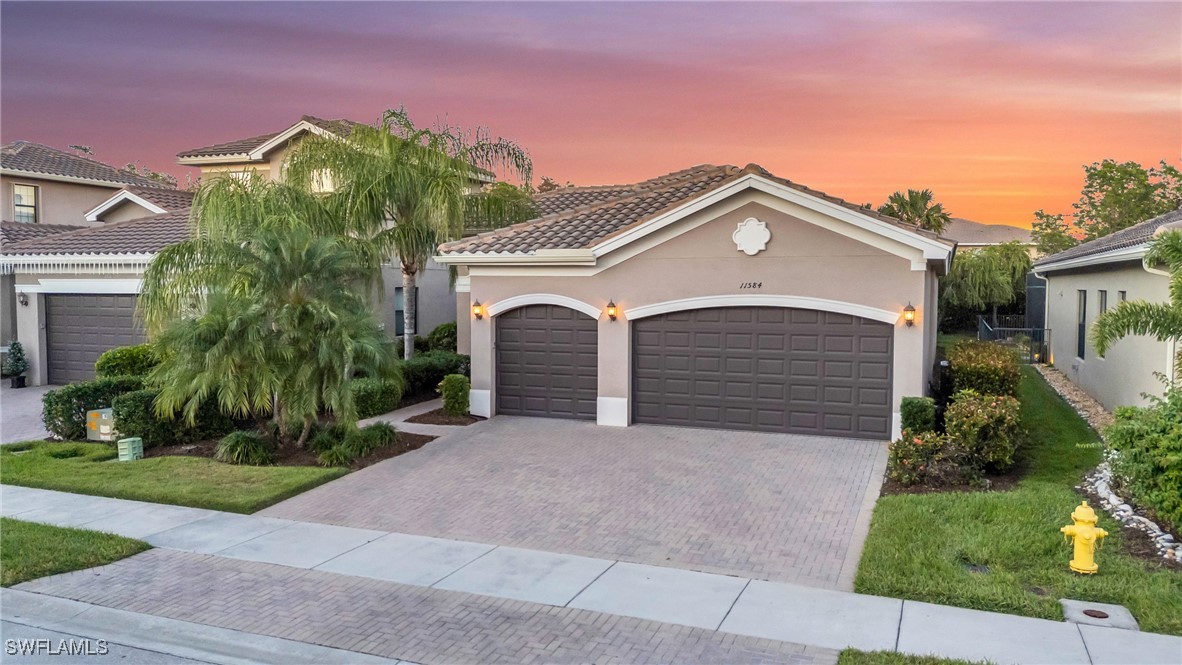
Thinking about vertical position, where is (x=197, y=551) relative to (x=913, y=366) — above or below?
below

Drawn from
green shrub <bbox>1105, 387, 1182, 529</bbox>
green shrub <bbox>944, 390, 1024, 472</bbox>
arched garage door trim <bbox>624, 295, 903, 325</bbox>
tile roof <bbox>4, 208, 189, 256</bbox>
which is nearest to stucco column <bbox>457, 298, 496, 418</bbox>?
arched garage door trim <bbox>624, 295, 903, 325</bbox>

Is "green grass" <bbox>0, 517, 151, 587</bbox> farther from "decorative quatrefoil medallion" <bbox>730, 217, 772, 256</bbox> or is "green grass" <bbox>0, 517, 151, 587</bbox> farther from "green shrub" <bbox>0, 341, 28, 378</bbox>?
"green shrub" <bbox>0, 341, 28, 378</bbox>

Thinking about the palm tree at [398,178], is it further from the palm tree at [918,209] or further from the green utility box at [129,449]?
the palm tree at [918,209]

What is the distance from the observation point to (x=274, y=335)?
12062 millimetres

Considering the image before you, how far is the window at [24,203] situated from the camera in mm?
27125

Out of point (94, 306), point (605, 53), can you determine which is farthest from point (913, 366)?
point (94, 306)

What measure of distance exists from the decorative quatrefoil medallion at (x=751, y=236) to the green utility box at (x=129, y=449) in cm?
1045

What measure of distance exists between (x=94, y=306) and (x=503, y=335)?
38.6ft

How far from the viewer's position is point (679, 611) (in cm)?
677

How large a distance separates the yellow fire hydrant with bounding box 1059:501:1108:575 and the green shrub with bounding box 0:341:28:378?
23.5 m

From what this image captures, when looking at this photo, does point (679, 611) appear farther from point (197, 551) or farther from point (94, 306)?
Answer: point (94, 306)

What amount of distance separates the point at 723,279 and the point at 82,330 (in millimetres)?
16820

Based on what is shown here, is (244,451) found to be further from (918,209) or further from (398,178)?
(918,209)

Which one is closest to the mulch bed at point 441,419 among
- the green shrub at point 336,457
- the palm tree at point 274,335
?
the palm tree at point 274,335
